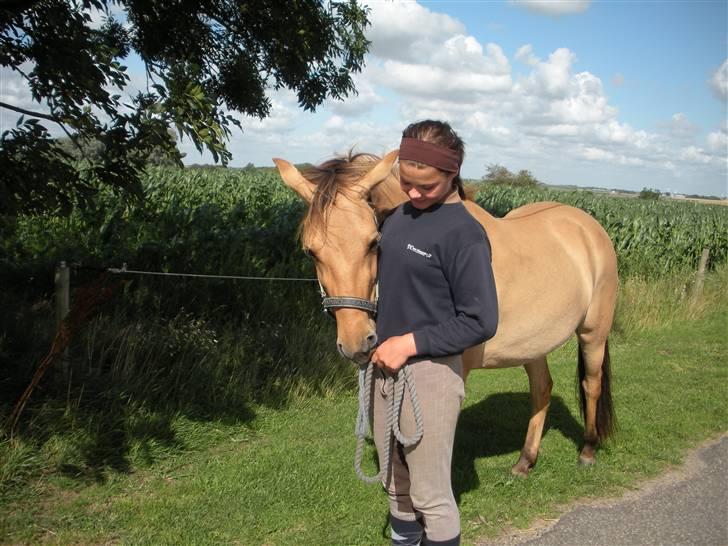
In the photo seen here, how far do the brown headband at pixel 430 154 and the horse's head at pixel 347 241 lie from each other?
0.30 m

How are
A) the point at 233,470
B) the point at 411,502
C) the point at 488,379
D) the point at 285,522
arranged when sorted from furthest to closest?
the point at 488,379
the point at 233,470
the point at 285,522
the point at 411,502

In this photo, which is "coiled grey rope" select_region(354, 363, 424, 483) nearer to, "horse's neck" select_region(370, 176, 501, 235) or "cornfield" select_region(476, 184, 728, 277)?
"horse's neck" select_region(370, 176, 501, 235)

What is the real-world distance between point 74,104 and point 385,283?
2118 mm

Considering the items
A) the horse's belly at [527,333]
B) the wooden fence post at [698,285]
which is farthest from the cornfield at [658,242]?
the horse's belly at [527,333]

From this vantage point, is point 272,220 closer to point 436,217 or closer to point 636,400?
point 636,400

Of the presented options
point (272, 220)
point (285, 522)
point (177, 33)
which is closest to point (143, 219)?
point (272, 220)

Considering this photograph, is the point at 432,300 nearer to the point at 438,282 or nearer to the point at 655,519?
the point at 438,282

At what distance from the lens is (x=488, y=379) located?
23.2 ft

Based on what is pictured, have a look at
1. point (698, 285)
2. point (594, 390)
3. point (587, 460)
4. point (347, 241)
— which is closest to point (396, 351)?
point (347, 241)

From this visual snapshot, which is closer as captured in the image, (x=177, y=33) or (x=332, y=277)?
(x=332, y=277)

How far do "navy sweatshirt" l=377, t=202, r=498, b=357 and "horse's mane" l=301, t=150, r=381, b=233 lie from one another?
0.30 m

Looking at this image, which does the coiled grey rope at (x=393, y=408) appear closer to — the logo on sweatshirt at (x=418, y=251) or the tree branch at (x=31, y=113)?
the logo on sweatshirt at (x=418, y=251)

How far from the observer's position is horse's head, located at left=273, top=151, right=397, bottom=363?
7.85 feet

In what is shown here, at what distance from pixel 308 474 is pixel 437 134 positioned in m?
2.82
